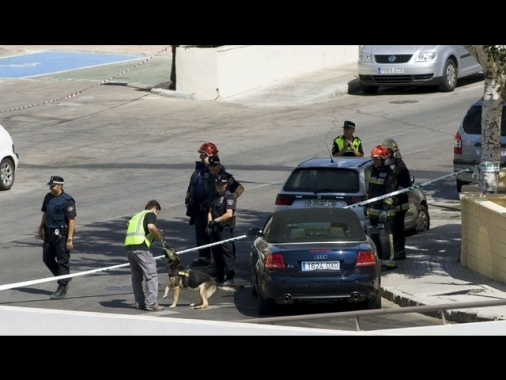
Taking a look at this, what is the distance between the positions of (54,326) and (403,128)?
18.8 metres

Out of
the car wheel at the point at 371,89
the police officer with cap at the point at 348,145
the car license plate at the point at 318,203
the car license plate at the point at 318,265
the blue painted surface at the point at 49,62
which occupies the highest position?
the blue painted surface at the point at 49,62

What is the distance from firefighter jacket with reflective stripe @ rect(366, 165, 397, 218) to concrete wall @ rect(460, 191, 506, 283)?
0.97m

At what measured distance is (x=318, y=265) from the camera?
13.9 meters

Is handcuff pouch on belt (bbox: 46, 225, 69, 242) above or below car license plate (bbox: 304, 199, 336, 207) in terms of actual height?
below

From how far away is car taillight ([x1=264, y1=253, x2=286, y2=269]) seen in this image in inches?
551

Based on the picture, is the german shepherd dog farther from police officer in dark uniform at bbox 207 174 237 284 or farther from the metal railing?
the metal railing

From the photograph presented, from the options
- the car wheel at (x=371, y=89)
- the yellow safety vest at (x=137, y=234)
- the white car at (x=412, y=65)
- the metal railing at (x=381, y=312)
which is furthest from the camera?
the car wheel at (x=371, y=89)

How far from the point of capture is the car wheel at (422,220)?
1923cm

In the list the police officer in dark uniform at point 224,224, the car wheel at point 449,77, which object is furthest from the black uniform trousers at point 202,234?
the car wheel at point 449,77

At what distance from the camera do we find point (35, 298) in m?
15.8

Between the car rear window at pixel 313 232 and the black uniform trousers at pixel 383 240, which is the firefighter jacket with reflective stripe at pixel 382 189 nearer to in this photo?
the black uniform trousers at pixel 383 240

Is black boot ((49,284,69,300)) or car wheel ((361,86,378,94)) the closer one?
black boot ((49,284,69,300))

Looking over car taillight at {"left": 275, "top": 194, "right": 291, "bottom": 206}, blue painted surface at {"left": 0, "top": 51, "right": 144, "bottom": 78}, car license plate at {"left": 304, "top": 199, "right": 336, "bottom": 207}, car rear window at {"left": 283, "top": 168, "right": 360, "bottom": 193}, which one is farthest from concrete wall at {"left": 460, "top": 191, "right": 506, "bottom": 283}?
blue painted surface at {"left": 0, "top": 51, "right": 144, "bottom": 78}

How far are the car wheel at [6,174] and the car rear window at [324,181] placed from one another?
7.80 meters
